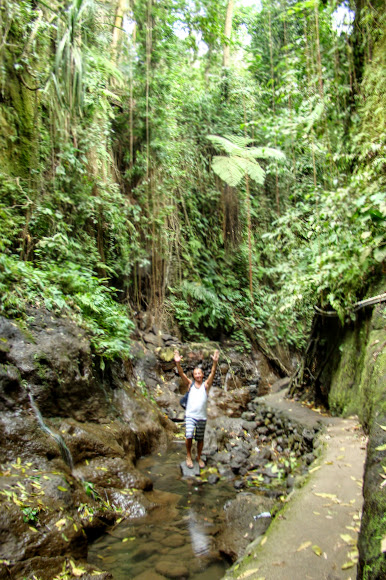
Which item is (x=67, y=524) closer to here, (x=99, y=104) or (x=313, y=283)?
(x=313, y=283)

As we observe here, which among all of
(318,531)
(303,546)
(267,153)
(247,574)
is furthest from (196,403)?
(267,153)

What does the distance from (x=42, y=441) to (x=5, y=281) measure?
82.5 inches

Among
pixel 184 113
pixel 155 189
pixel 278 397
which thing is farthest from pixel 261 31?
pixel 278 397

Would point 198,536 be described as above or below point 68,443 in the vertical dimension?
below

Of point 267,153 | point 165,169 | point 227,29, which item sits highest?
point 227,29

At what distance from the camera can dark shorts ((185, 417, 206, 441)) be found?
580 cm

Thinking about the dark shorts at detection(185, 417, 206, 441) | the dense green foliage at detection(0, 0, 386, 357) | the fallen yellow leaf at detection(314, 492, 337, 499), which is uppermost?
the dense green foliage at detection(0, 0, 386, 357)

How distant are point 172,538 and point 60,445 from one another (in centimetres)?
148

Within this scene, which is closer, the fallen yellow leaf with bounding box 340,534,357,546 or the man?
the fallen yellow leaf with bounding box 340,534,357,546

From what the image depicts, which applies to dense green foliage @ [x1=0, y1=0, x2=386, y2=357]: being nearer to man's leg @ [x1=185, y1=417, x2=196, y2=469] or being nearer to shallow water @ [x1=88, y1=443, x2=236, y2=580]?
man's leg @ [x1=185, y1=417, x2=196, y2=469]

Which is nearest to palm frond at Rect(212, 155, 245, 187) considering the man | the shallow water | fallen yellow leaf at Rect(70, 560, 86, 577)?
the man

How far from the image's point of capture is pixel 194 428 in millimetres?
5855

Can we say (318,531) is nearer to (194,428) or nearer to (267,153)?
(194,428)

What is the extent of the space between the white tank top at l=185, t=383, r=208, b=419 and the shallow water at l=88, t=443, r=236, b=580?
2.98 feet
